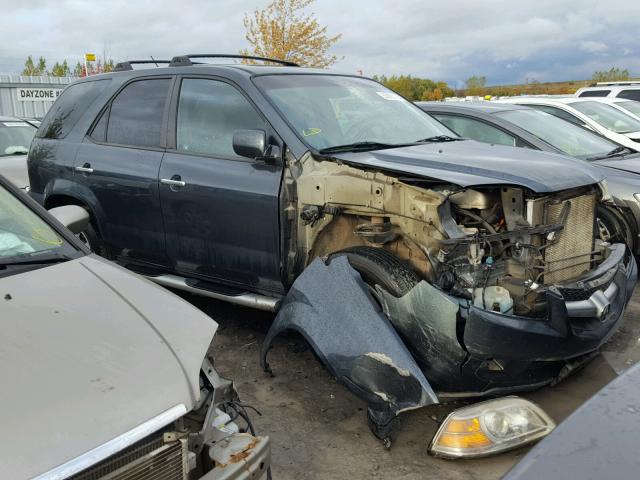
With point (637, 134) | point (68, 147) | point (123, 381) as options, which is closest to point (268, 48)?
point (637, 134)

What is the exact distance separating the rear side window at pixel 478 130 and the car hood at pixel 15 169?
16.7 feet

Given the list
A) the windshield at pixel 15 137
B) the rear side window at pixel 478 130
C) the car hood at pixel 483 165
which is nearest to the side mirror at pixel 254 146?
the car hood at pixel 483 165

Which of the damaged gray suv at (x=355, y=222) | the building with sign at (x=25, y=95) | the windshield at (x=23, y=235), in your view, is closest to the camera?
the windshield at (x=23, y=235)

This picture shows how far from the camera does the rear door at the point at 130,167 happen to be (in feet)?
15.1

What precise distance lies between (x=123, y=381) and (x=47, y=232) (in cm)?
127

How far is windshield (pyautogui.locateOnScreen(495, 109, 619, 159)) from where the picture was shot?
21.1ft

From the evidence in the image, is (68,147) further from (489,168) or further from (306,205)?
(489,168)

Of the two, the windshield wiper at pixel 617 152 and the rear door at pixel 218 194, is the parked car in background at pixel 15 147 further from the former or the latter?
the windshield wiper at pixel 617 152

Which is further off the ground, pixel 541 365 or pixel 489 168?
pixel 489 168

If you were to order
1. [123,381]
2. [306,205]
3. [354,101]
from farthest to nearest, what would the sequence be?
[354,101], [306,205], [123,381]

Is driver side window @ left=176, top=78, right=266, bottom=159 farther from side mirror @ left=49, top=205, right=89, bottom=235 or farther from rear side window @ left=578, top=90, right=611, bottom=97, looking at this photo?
rear side window @ left=578, top=90, right=611, bottom=97

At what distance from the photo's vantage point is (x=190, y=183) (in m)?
4.30

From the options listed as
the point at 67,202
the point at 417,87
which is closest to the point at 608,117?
the point at 67,202

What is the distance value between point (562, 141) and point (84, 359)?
5805mm
